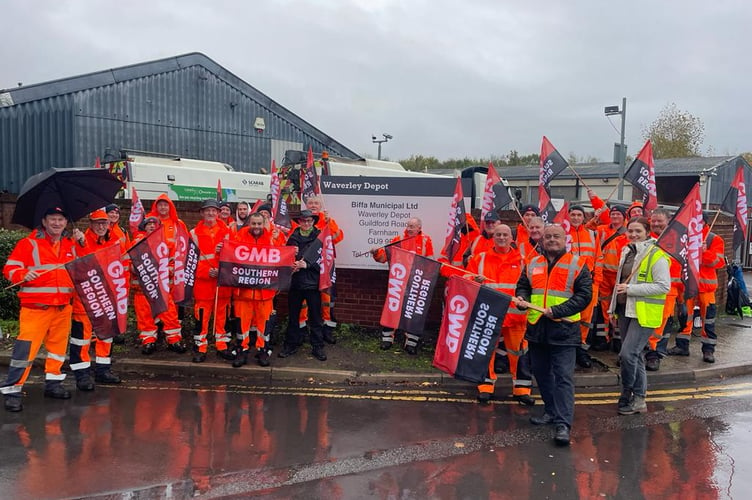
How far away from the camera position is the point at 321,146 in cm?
2644

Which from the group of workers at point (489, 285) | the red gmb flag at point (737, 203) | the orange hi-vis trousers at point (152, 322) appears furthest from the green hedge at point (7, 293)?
the red gmb flag at point (737, 203)

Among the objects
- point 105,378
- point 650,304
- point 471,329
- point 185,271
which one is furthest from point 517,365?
point 105,378

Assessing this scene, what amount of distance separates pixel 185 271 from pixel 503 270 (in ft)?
13.6

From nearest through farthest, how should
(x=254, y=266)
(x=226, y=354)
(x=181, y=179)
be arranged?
(x=254, y=266)
(x=226, y=354)
(x=181, y=179)

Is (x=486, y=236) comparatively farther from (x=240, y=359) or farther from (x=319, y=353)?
(x=240, y=359)

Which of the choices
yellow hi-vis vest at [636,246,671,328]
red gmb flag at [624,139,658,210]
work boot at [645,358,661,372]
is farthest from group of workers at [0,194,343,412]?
red gmb flag at [624,139,658,210]

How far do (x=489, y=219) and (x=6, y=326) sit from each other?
285 inches

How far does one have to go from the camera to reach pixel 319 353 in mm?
7848

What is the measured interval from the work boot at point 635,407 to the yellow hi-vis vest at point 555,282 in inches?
54.0

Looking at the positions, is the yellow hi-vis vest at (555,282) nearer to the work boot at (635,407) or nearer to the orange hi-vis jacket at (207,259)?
the work boot at (635,407)

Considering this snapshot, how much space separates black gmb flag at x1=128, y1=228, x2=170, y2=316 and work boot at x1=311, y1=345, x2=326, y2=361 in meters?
1.95

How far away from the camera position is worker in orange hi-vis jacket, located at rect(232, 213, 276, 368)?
757cm

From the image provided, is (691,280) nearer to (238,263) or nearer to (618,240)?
(618,240)

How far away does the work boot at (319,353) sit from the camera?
780 cm
